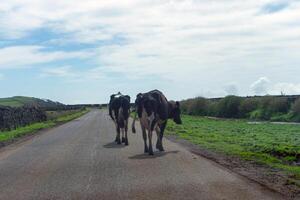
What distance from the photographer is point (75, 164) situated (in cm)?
1681

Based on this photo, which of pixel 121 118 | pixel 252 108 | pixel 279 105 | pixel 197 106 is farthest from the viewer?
pixel 197 106

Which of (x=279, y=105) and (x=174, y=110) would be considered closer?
(x=174, y=110)

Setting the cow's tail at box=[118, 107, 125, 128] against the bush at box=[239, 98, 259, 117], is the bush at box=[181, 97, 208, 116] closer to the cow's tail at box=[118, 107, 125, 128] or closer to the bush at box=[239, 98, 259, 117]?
the bush at box=[239, 98, 259, 117]

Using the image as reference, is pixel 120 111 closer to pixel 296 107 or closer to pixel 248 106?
pixel 296 107

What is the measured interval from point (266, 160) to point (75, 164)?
625cm

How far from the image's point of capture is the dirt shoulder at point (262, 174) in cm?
1181

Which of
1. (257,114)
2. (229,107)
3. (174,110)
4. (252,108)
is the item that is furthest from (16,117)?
(229,107)

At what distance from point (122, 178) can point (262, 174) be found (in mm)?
3627

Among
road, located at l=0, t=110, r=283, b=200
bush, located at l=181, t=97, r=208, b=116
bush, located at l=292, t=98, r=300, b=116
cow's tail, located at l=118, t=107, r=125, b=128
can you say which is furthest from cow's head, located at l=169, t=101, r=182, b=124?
bush, located at l=181, t=97, r=208, b=116

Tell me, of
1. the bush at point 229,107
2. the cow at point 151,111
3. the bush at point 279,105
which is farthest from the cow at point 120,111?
the bush at point 229,107

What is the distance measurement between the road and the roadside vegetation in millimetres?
43259

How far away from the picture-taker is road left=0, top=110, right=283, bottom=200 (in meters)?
11.5

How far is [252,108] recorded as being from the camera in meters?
69.9

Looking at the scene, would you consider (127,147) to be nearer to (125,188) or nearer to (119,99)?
(119,99)
